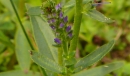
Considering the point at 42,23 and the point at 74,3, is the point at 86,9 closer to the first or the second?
the point at 74,3

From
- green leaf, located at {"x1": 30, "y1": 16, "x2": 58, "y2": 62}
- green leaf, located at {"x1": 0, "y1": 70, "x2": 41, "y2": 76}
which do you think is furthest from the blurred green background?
green leaf, located at {"x1": 30, "y1": 16, "x2": 58, "y2": 62}

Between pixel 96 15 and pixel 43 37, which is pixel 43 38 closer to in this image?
pixel 43 37

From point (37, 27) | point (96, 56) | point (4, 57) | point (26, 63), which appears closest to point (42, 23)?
point (37, 27)

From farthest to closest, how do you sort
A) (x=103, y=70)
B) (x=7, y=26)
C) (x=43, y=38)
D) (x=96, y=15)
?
(x=7, y=26)
(x=43, y=38)
(x=103, y=70)
(x=96, y=15)

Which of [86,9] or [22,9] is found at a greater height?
[86,9]

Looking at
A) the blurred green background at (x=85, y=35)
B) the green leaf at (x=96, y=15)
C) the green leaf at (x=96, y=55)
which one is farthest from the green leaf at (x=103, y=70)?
the blurred green background at (x=85, y=35)


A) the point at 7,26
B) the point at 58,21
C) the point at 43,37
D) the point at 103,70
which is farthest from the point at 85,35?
the point at 58,21

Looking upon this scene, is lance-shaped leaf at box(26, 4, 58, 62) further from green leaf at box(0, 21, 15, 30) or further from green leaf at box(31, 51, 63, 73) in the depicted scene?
green leaf at box(0, 21, 15, 30)
